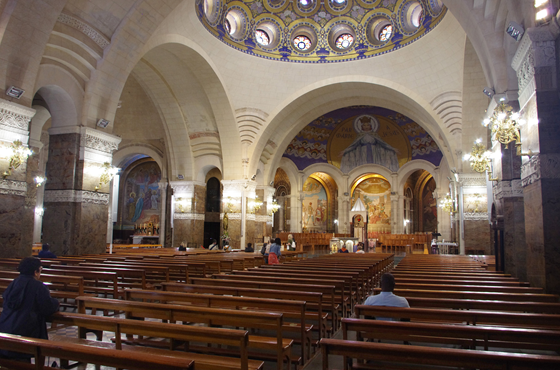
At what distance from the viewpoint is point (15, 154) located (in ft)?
26.8

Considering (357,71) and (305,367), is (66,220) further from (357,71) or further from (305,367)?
(357,71)

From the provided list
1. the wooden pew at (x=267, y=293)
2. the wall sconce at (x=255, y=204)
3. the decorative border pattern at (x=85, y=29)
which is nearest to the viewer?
the wooden pew at (x=267, y=293)

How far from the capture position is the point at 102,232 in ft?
35.2

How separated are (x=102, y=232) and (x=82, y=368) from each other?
828 cm

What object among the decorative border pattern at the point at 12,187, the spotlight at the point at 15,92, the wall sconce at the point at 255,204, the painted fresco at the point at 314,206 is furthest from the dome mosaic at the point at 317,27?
the painted fresco at the point at 314,206

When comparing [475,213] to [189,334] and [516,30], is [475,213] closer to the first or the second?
[516,30]

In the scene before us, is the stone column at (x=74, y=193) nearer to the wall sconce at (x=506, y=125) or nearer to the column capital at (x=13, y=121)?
the column capital at (x=13, y=121)

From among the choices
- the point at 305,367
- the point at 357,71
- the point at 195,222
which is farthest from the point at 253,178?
the point at 305,367

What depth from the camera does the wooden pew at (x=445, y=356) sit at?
1.83 metres

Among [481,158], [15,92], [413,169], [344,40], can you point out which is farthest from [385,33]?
[15,92]

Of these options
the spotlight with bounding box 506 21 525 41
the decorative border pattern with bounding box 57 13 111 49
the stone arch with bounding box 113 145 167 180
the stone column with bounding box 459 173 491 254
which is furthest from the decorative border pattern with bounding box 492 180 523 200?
the stone arch with bounding box 113 145 167 180

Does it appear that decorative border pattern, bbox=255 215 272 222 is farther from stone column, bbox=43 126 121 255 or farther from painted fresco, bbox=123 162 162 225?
stone column, bbox=43 126 121 255

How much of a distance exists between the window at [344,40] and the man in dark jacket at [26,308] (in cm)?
1750

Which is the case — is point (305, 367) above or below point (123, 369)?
below
